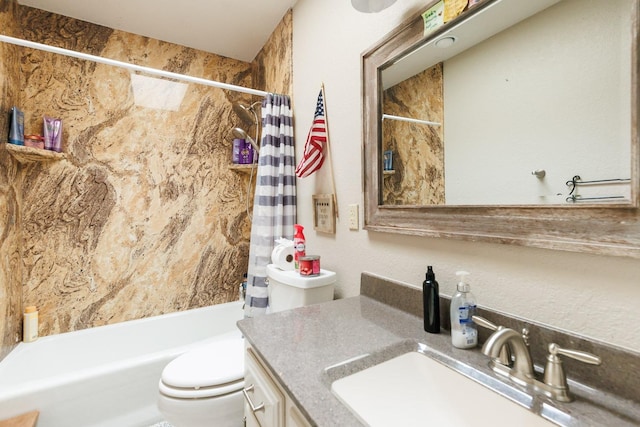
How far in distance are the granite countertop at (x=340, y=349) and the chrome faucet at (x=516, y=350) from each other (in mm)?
36

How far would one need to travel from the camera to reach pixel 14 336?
1704 mm

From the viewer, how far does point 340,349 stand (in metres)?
0.76

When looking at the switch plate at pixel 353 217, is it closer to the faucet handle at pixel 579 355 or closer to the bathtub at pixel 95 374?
the faucet handle at pixel 579 355

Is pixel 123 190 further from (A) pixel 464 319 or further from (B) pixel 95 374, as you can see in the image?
(A) pixel 464 319

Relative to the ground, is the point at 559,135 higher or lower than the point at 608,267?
higher

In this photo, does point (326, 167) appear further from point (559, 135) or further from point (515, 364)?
point (515, 364)

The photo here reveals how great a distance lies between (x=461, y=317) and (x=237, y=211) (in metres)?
2.11

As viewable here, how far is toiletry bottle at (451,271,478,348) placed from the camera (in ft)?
2.45

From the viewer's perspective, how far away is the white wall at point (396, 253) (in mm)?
590

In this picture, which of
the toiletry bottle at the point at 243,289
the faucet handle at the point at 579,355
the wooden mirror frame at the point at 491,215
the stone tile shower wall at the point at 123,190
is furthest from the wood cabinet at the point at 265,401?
the stone tile shower wall at the point at 123,190

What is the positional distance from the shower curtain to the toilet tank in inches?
12.9

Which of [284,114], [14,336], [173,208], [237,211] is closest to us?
[14,336]

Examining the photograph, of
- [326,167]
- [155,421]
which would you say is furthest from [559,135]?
[155,421]

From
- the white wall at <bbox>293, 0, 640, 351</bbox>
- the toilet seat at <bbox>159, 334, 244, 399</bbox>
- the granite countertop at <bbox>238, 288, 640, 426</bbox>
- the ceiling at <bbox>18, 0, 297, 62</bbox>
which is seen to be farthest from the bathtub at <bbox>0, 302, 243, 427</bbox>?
the ceiling at <bbox>18, 0, 297, 62</bbox>
